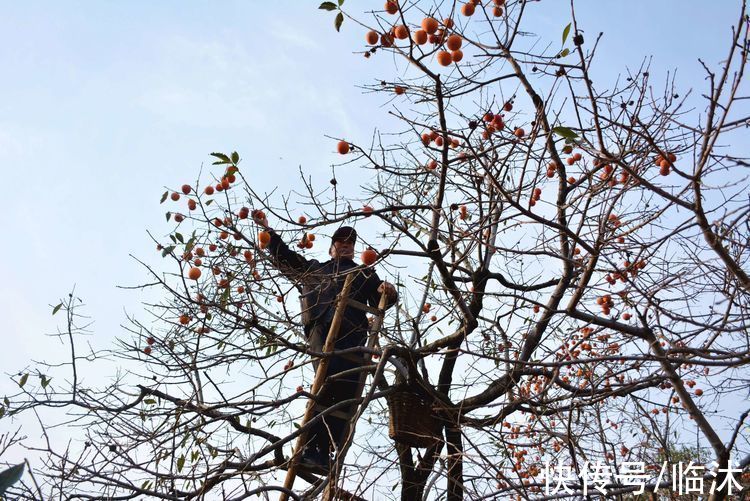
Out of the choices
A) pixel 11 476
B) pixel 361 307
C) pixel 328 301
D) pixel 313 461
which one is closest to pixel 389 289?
pixel 361 307

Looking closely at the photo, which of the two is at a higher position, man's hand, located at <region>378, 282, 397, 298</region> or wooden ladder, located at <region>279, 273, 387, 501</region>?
man's hand, located at <region>378, 282, 397, 298</region>

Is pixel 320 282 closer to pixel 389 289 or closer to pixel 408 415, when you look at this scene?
pixel 389 289

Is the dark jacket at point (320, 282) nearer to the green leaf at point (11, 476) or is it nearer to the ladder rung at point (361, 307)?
the ladder rung at point (361, 307)

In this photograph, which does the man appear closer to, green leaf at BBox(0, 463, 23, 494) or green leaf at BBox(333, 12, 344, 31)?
green leaf at BBox(333, 12, 344, 31)

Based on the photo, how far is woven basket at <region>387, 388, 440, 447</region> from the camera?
10.7 feet

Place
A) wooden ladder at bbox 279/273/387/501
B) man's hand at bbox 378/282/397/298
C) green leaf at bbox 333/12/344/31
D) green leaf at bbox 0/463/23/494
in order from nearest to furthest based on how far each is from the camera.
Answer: green leaf at bbox 0/463/23/494 < green leaf at bbox 333/12/344/31 < wooden ladder at bbox 279/273/387/501 < man's hand at bbox 378/282/397/298

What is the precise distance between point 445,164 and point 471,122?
244 mm

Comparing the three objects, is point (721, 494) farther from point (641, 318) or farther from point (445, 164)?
point (445, 164)

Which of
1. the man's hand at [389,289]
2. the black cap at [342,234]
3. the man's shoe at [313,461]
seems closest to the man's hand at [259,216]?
the black cap at [342,234]

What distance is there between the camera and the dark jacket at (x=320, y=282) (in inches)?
131

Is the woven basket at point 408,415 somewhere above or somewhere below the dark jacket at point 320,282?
below

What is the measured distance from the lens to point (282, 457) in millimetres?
3562

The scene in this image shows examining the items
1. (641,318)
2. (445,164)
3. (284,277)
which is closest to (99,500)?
(284,277)

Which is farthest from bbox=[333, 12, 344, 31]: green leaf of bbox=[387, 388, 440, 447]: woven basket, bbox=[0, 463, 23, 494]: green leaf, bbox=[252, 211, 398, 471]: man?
bbox=[0, 463, 23, 494]: green leaf
